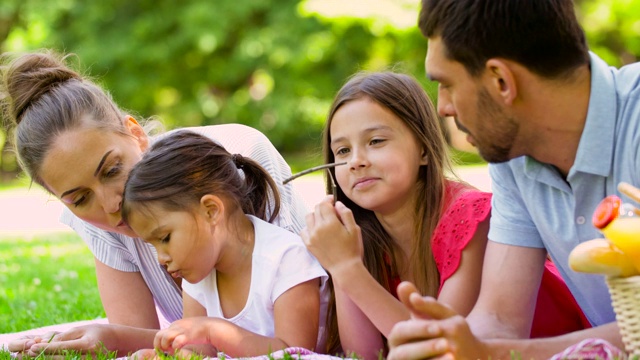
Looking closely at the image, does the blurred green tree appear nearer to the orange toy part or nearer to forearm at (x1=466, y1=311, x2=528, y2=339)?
forearm at (x1=466, y1=311, x2=528, y2=339)

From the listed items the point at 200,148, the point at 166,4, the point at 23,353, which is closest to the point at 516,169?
the point at 200,148

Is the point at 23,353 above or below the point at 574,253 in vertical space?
below

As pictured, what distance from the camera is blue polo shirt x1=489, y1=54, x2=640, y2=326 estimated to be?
265 cm

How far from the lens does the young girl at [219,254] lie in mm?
3408

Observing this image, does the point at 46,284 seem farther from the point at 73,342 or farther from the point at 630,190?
the point at 630,190

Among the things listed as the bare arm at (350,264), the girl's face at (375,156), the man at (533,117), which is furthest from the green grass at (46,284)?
the man at (533,117)

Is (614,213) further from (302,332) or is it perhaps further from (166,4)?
(166,4)

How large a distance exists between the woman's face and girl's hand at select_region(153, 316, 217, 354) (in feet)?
2.11

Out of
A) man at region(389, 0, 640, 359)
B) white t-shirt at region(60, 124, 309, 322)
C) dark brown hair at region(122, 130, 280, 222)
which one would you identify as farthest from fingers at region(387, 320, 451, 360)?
white t-shirt at region(60, 124, 309, 322)

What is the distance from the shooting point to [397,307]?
10.4 feet

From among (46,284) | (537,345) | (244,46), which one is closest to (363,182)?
(537,345)

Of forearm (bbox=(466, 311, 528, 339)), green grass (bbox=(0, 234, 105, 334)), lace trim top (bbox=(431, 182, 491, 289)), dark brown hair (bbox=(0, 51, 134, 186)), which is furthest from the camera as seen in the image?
green grass (bbox=(0, 234, 105, 334))

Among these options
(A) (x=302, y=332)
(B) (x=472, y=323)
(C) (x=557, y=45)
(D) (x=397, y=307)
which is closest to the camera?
(C) (x=557, y=45)

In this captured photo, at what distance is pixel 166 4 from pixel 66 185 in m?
17.2
